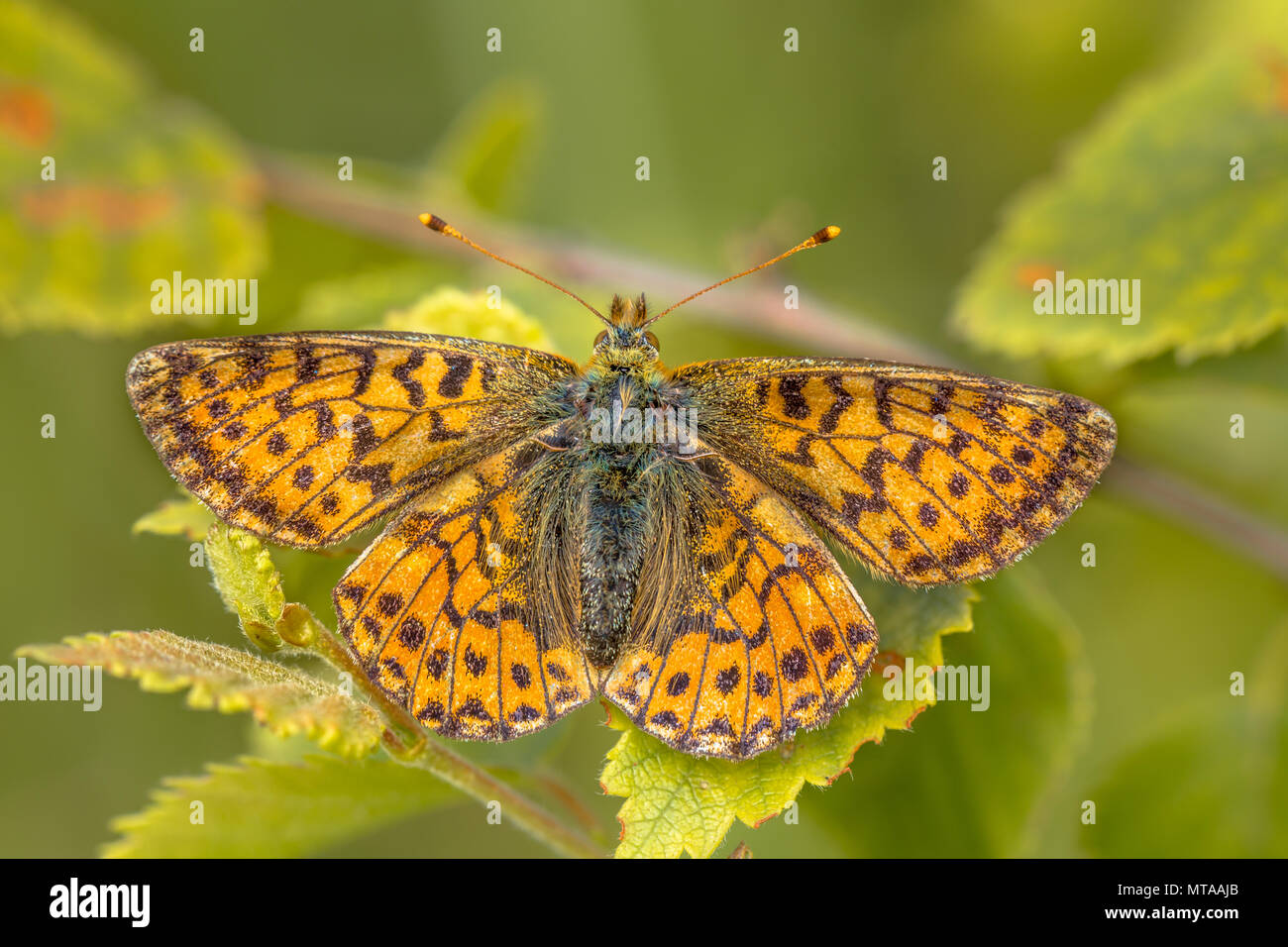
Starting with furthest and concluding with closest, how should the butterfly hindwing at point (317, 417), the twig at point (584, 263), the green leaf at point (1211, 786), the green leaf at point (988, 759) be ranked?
the twig at point (584, 263), the green leaf at point (1211, 786), the green leaf at point (988, 759), the butterfly hindwing at point (317, 417)

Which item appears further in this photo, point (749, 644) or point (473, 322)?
point (473, 322)

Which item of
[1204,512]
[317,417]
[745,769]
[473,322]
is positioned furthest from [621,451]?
[1204,512]

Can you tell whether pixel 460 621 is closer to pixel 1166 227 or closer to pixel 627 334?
pixel 627 334

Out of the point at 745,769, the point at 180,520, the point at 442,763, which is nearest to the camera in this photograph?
the point at 442,763

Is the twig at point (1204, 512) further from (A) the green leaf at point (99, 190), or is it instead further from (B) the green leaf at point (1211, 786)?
(A) the green leaf at point (99, 190)

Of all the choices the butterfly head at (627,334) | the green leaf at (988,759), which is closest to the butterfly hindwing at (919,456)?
the butterfly head at (627,334)

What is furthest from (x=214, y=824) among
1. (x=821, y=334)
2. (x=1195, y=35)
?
(x=1195, y=35)
